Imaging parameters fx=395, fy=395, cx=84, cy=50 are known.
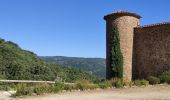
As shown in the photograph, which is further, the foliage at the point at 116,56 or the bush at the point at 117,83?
the foliage at the point at 116,56

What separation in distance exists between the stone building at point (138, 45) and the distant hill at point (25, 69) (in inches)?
424

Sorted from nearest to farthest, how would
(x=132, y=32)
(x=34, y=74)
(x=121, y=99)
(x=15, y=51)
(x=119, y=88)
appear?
1. (x=121, y=99)
2. (x=119, y=88)
3. (x=132, y=32)
4. (x=34, y=74)
5. (x=15, y=51)

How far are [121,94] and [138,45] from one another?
32.0ft

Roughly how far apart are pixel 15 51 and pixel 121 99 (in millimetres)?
33969

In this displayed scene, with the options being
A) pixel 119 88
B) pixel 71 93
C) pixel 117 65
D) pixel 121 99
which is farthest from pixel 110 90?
pixel 117 65

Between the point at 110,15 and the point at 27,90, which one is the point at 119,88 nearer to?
the point at 27,90

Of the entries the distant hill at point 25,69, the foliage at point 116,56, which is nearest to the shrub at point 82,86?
the foliage at point 116,56

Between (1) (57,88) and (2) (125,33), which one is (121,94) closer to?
(1) (57,88)

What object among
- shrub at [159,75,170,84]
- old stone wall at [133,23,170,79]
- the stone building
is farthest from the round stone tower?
shrub at [159,75,170,84]

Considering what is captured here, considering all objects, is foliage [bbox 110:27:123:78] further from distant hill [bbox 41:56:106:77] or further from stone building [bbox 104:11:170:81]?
distant hill [bbox 41:56:106:77]

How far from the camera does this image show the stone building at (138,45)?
1114 inches

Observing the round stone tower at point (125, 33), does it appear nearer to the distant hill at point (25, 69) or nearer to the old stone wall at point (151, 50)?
the old stone wall at point (151, 50)

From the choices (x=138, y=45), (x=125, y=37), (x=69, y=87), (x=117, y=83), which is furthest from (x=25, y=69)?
(x=69, y=87)

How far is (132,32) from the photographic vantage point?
29.8 m
